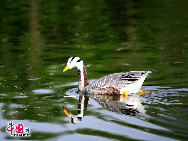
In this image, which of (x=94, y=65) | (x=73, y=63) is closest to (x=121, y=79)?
(x=73, y=63)

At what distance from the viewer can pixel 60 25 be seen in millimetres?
30156

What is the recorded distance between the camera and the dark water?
1120cm

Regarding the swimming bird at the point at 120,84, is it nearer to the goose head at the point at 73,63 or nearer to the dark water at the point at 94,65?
the dark water at the point at 94,65

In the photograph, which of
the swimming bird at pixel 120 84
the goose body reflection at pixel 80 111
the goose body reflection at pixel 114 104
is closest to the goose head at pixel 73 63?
the swimming bird at pixel 120 84

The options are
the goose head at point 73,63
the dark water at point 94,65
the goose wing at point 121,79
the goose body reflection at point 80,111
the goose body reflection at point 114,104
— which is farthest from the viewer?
the goose head at point 73,63

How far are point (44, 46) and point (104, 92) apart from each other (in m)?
9.44

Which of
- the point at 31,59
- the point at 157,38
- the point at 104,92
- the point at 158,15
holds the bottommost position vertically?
the point at 104,92

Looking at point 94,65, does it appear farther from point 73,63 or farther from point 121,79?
point 121,79

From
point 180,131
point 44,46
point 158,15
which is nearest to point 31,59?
point 44,46

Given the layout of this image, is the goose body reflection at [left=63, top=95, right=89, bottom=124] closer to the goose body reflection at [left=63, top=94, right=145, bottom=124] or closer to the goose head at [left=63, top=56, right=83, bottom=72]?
the goose body reflection at [left=63, top=94, right=145, bottom=124]

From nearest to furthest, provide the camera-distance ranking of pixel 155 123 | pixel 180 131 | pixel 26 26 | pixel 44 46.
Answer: pixel 180 131 → pixel 155 123 → pixel 44 46 → pixel 26 26

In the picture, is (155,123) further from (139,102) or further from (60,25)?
(60,25)

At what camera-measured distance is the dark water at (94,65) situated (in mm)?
11195

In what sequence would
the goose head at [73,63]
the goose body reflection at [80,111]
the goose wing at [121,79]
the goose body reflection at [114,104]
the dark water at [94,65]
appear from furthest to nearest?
the goose head at [73,63] < the goose wing at [121,79] < the goose body reflection at [114,104] < the goose body reflection at [80,111] < the dark water at [94,65]
